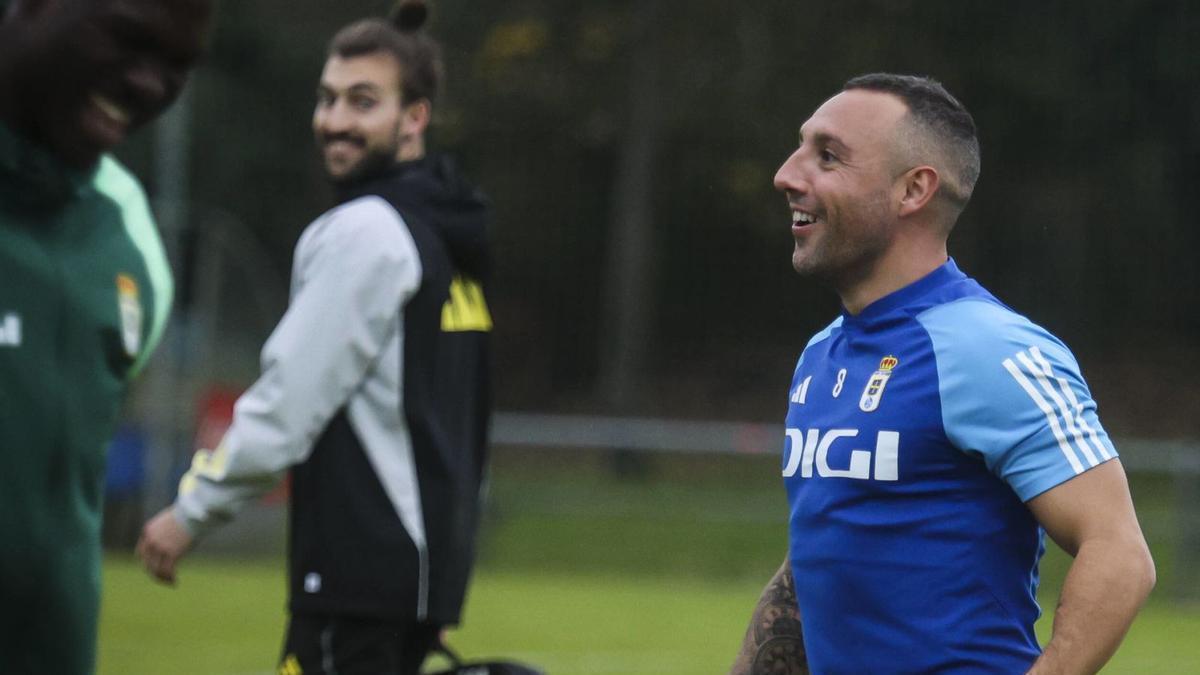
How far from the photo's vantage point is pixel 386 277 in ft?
15.9

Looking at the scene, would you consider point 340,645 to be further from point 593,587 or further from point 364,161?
point 593,587

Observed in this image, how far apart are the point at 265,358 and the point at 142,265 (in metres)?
1.68

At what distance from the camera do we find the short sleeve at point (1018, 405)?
3250 mm

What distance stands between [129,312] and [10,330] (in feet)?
0.91

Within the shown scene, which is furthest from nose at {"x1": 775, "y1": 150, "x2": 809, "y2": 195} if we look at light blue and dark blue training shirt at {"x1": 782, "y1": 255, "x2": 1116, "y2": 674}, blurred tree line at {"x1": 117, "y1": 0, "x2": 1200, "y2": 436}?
blurred tree line at {"x1": 117, "y1": 0, "x2": 1200, "y2": 436}

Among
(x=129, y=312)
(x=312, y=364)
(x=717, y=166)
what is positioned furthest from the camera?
(x=717, y=166)

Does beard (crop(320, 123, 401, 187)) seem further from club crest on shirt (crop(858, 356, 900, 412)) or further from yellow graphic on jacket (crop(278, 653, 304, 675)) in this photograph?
club crest on shirt (crop(858, 356, 900, 412))

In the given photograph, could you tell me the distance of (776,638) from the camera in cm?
389

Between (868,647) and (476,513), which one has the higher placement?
(868,647)

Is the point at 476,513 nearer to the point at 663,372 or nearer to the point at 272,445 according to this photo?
the point at 272,445

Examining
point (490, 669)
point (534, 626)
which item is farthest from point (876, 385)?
point (534, 626)

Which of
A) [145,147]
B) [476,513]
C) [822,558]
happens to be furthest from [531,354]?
[822,558]

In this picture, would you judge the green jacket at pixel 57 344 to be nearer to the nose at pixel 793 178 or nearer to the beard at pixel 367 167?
the nose at pixel 793 178

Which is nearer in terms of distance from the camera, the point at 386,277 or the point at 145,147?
the point at 386,277
